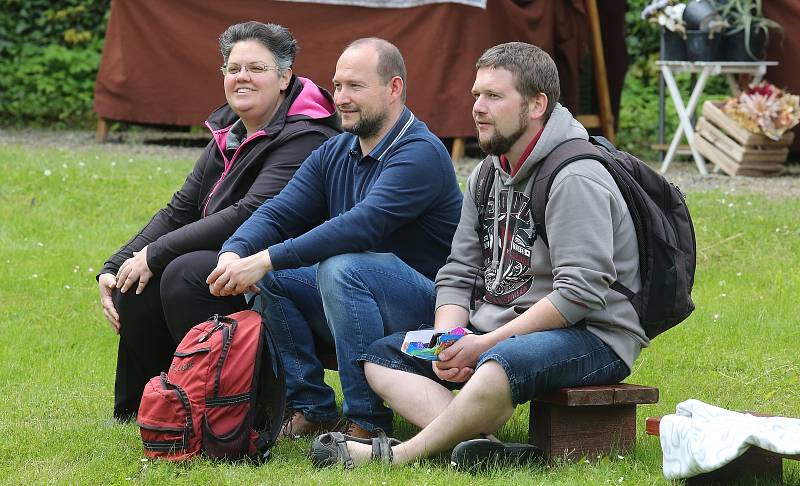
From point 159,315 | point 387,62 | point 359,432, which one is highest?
point 387,62

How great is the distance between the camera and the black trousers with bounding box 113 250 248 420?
15.0 feet

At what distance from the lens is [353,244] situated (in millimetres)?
4387

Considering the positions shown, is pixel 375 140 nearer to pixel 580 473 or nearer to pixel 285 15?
pixel 580 473

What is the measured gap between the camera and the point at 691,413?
12.8ft

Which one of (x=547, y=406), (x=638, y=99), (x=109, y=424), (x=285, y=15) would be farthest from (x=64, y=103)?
(x=547, y=406)

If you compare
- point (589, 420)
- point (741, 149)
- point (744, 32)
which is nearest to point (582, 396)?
point (589, 420)

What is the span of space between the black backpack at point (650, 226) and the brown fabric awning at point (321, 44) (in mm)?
6470

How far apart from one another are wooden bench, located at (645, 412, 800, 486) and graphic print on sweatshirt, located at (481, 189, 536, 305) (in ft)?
2.67

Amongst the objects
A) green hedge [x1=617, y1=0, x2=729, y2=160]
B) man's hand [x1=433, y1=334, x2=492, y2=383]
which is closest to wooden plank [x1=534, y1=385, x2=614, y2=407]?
man's hand [x1=433, y1=334, x2=492, y2=383]

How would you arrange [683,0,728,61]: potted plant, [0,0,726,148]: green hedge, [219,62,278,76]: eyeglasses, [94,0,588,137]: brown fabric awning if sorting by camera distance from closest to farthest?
[219,62,278,76]: eyeglasses → [683,0,728,61]: potted plant → [94,0,588,137]: brown fabric awning → [0,0,726,148]: green hedge

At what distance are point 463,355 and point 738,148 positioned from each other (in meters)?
6.76

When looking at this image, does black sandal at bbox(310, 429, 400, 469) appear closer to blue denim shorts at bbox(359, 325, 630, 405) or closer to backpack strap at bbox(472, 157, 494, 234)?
blue denim shorts at bbox(359, 325, 630, 405)

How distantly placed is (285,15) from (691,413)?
7.98 meters

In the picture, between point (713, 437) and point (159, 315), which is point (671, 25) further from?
point (713, 437)
